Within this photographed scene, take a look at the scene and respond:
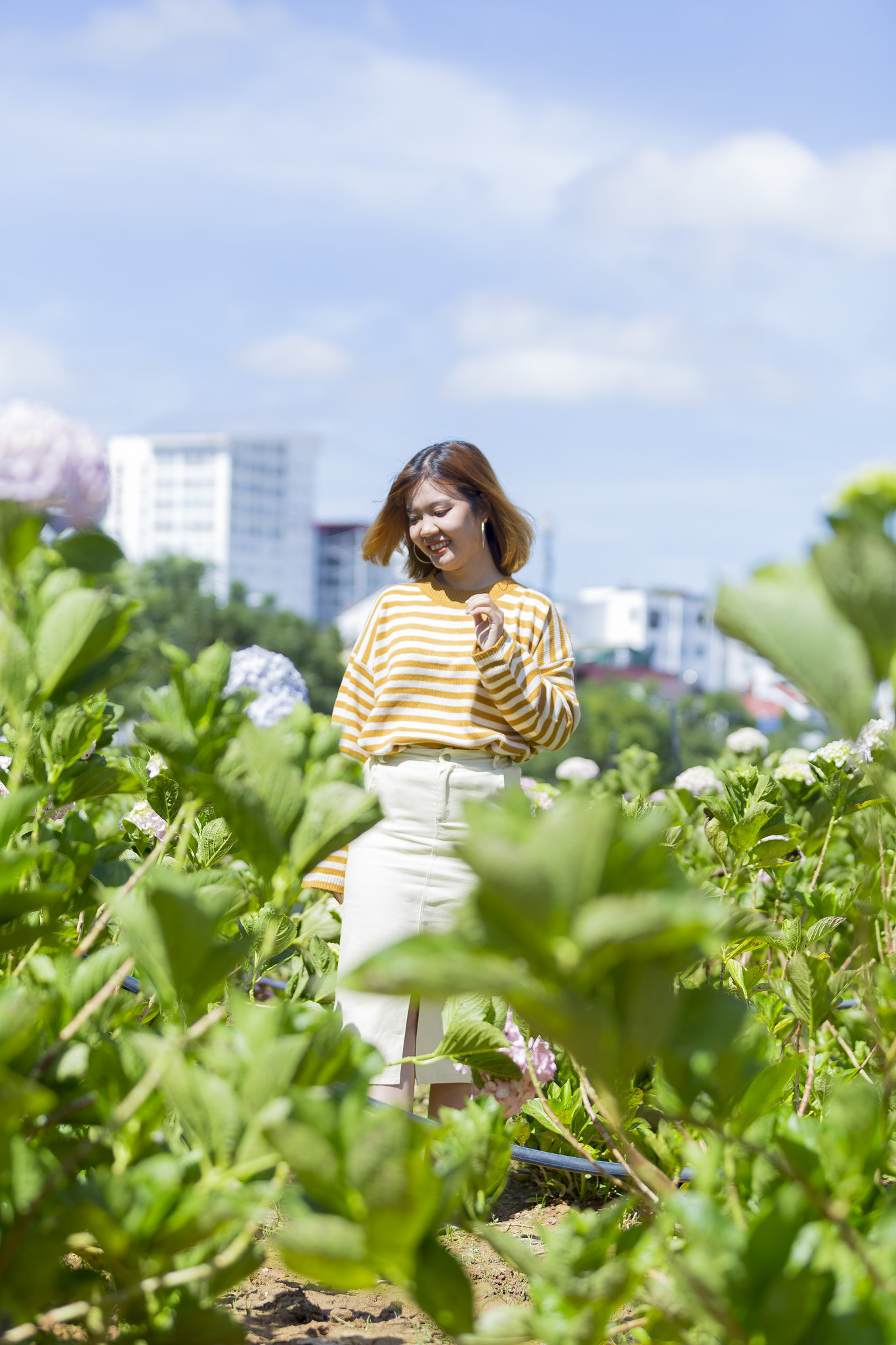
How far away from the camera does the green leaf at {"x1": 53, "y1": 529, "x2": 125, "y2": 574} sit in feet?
3.53

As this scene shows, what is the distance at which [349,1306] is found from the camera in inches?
73.0

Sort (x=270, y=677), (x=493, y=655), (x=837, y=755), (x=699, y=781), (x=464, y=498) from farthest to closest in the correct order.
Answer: (x=699, y=781) → (x=270, y=677) → (x=837, y=755) → (x=464, y=498) → (x=493, y=655)

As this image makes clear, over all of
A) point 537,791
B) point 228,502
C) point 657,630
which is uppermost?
point 228,502

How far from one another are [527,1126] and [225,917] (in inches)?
66.4

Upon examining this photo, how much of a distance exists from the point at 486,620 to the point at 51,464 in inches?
45.1

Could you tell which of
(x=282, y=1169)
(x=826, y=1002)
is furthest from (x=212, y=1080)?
(x=826, y=1002)

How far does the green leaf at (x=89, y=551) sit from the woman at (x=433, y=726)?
107 centimetres

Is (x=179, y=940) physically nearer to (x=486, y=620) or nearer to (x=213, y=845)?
(x=213, y=845)

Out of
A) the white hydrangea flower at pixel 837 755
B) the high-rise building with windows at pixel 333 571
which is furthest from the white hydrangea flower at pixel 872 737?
the high-rise building with windows at pixel 333 571

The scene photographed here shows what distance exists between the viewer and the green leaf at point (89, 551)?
1075mm

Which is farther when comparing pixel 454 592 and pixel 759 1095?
pixel 454 592

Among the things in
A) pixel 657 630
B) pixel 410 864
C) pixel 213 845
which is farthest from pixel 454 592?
pixel 657 630

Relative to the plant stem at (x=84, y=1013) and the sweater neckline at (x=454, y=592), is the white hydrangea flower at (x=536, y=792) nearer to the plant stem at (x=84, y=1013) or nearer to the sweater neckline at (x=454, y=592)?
the sweater neckline at (x=454, y=592)

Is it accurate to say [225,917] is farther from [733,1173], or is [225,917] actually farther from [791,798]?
[791,798]
